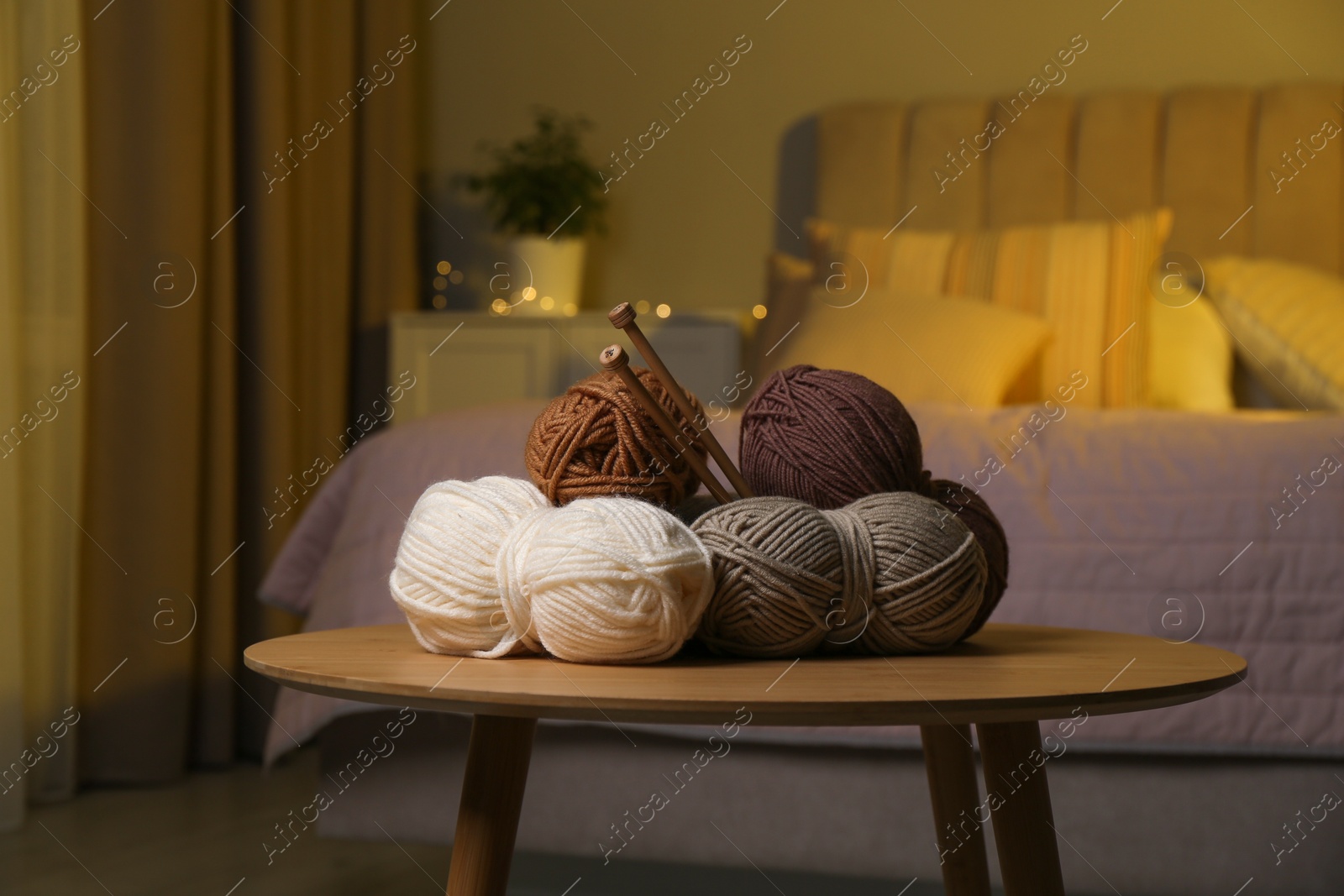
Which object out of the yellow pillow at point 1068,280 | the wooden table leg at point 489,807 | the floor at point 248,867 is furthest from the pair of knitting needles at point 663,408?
the yellow pillow at point 1068,280

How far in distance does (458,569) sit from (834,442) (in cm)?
27

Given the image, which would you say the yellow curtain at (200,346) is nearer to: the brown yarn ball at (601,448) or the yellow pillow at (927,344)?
the yellow pillow at (927,344)

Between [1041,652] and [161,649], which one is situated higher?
[1041,652]

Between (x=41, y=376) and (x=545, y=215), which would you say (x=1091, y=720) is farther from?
(x=545, y=215)

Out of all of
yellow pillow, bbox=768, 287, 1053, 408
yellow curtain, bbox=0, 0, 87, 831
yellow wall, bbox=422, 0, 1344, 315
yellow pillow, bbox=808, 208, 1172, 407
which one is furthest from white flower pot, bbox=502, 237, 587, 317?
yellow curtain, bbox=0, 0, 87, 831

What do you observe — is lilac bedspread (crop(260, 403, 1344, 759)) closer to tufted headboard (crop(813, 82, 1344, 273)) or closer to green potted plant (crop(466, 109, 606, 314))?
tufted headboard (crop(813, 82, 1344, 273))

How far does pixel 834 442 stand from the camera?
83 centimetres

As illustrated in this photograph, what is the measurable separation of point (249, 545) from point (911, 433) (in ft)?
6.44

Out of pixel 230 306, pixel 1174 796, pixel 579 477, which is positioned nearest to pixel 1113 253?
pixel 1174 796

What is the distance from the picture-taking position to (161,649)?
2221 mm

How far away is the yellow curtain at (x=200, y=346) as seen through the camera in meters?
2.16

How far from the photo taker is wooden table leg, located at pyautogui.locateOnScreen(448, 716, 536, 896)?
823 millimetres

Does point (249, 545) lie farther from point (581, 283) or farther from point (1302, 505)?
point (1302, 505)

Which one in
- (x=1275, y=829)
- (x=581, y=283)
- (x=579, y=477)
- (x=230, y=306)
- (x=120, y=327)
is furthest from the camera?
(x=581, y=283)
